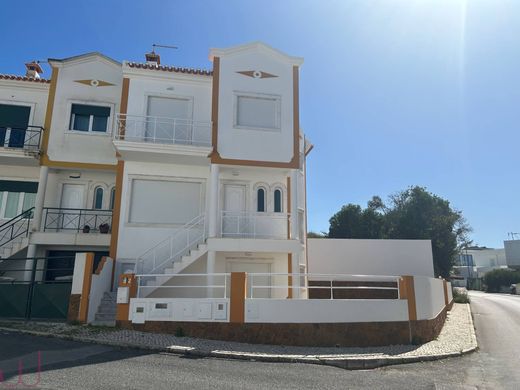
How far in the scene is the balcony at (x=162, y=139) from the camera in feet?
44.9

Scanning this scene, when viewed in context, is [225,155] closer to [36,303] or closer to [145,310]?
[145,310]

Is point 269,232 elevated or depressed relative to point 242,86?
depressed

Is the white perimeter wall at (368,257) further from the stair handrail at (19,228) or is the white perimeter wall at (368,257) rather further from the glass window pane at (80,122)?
the stair handrail at (19,228)

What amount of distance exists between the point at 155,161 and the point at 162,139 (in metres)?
0.85

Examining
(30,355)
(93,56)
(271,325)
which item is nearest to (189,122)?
(93,56)

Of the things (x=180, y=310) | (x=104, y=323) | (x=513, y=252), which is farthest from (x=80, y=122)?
(x=513, y=252)

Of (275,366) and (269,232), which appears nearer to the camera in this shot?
(275,366)

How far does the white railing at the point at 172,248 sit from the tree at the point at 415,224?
2753 cm

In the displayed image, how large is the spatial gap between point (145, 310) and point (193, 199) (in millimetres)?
5598

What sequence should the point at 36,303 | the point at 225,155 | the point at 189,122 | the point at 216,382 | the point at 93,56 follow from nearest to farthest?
1. the point at 216,382
2. the point at 36,303
3. the point at 225,155
4. the point at 189,122
5. the point at 93,56

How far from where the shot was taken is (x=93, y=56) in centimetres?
1644

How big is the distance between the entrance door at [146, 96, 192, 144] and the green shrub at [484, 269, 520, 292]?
185 feet

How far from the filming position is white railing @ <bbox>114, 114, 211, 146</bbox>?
14.7 metres

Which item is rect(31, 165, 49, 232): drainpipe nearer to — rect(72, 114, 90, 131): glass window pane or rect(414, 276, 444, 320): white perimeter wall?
rect(72, 114, 90, 131): glass window pane
